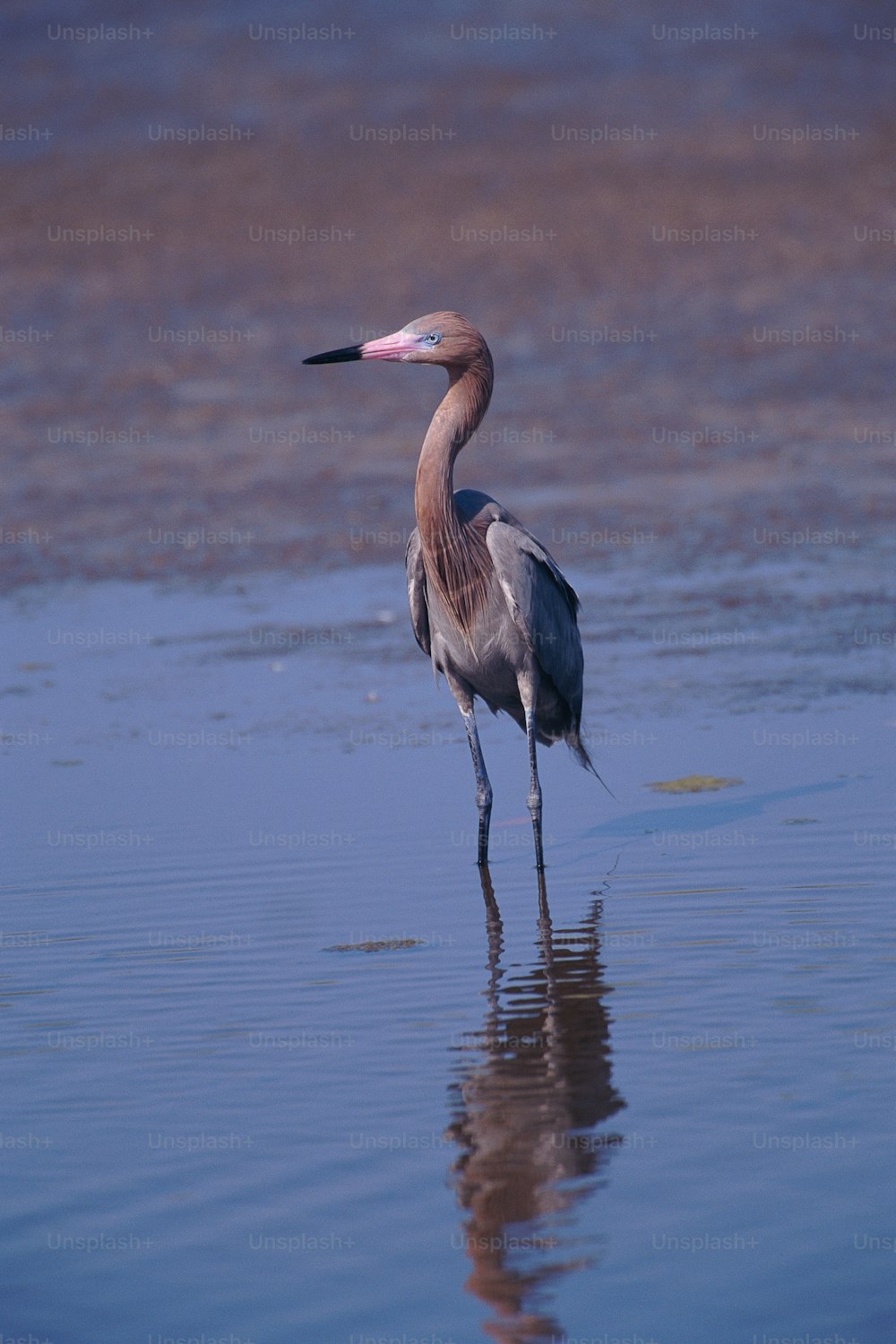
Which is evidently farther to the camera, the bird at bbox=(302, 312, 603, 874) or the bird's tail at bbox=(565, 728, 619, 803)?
the bird's tail at bbox=(565, 728, 619, 803)

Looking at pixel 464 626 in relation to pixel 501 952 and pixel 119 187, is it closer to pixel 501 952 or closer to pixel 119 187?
pixel 501 952

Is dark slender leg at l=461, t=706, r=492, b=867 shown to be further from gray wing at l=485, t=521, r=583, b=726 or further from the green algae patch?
the green algae patch

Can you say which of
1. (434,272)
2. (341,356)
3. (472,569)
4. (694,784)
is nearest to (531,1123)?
(472,569)

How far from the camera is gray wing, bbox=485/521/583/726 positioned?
26.4ft

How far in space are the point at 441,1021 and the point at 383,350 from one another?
10.8 feet

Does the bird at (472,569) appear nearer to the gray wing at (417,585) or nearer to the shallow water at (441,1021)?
the gray wing at (417,585)

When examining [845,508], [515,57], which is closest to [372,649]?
A: [845,508]

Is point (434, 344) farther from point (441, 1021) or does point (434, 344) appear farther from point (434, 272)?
point (434, 272)

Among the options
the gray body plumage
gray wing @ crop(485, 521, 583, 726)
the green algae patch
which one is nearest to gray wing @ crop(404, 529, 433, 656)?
the gray body plumage

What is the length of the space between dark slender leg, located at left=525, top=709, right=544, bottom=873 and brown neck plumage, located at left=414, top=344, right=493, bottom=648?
452 millimetres

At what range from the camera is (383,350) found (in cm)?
812

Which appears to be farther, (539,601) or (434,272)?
(434,272)

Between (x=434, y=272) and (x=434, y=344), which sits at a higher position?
(x=434, y=344)

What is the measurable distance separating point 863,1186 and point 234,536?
11.6m
